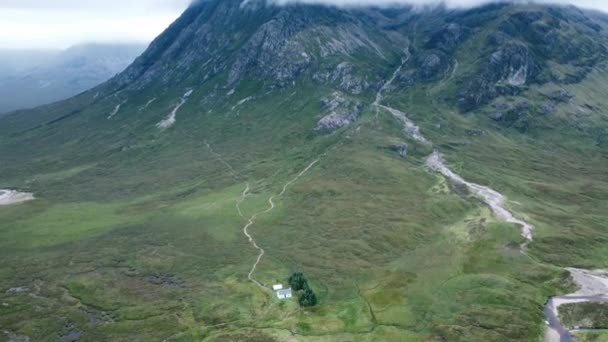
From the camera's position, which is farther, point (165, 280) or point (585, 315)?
point (165, 280)

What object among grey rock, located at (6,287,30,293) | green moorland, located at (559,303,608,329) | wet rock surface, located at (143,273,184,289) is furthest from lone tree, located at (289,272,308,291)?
grey rock, located at (6,287,30,293)

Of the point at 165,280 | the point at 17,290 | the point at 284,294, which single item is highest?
the point at 17,290

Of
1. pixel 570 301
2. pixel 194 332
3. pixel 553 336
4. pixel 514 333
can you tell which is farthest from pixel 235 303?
pixel 570 301

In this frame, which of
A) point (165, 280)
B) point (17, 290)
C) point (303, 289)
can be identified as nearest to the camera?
point (303, 289)

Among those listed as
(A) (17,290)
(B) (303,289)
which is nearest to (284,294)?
(B) (303,289)

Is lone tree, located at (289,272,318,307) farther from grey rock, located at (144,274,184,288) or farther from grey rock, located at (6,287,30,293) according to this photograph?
grey rock, located at (6,287,30,293)

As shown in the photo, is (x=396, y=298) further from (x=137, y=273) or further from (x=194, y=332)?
(x=137, y=273)

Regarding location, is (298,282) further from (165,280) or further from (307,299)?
(165,280)

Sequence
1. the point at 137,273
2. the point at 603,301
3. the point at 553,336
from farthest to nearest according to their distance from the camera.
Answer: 1. the point at 137,273
2. the point at 603,301
3. the point at 553,336
